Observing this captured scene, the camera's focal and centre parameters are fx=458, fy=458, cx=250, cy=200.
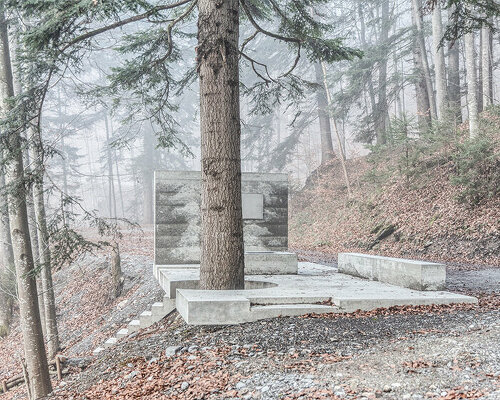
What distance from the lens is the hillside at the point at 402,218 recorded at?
1308 cm

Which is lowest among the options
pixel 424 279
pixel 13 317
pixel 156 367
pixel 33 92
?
pixel 13 317

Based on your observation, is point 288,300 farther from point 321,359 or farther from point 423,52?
point 423,52

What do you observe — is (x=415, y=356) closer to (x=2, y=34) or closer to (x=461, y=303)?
(x=461, y=303)

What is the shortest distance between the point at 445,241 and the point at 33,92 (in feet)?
38.2

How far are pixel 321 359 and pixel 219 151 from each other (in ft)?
11.0

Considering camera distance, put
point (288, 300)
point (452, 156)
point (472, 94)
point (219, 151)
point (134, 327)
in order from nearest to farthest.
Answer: point (288, 300) < point (219, 151) < point (134, 327) < point (452, 156) < point (472, 94)

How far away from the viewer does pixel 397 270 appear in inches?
324

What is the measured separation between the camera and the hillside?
13.1 metres

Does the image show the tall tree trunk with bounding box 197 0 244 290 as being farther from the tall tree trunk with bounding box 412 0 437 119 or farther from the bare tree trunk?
the tall tree trunk with bounding box 412 0 437 119

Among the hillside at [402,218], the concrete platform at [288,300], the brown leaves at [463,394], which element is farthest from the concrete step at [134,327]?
the hillside at [402,218]

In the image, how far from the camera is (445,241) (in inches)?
538

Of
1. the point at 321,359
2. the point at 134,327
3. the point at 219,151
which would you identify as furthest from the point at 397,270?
the point at 134,327

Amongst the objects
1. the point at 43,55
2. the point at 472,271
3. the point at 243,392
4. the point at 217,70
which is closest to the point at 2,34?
the point at 43,55

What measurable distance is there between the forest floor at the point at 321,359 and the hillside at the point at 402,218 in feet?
18.6
